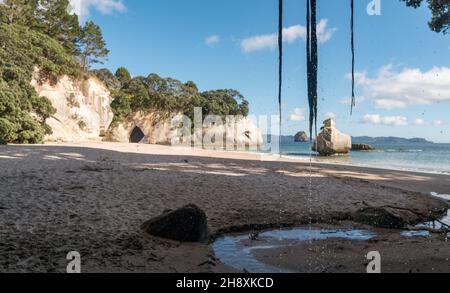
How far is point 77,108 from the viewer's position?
35.2 meters

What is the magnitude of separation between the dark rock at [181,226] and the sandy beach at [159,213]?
170mm

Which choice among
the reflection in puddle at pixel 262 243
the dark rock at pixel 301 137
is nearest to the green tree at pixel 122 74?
the reflection in puddle at pixel 262 243

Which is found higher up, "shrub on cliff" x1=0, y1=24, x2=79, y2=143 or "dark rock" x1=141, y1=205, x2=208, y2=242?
"shrub on cliff" x1=0, y1=24, x2=79, y2=143

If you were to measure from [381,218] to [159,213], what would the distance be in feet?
14.6

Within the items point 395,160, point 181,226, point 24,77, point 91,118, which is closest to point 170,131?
point 91,118

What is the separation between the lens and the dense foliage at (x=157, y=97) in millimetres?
49406

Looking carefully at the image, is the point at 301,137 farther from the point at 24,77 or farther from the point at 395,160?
the point at 24,77

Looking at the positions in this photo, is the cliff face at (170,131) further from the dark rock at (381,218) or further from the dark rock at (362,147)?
the dark rock at (381,218)

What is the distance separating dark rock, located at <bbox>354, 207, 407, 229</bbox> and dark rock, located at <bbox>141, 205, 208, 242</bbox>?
347 centimetres

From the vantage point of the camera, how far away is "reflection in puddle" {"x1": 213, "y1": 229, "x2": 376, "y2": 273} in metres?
4.36

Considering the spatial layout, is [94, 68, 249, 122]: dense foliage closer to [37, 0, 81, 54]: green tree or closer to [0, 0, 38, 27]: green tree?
[37, 0, 81, 54]: green tree

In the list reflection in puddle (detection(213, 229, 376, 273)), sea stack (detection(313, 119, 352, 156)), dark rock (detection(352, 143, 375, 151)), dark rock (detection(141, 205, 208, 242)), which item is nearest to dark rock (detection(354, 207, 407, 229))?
reflection in puddle (detection(213, 229, 376, 273))
